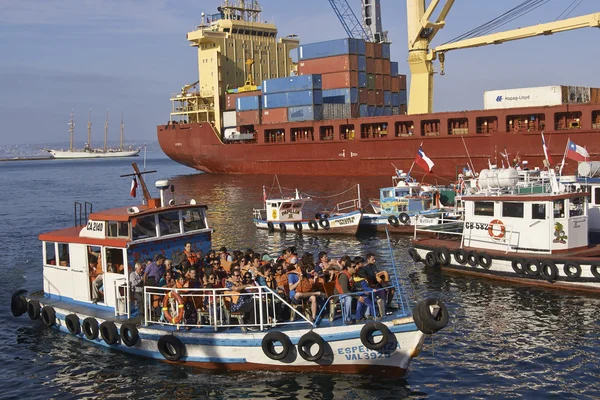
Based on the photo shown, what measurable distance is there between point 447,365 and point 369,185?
42.8 m

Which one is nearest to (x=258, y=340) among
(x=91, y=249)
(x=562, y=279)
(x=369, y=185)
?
(x=91, y=249)

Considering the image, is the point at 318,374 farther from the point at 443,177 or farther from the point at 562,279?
the point at 443,177

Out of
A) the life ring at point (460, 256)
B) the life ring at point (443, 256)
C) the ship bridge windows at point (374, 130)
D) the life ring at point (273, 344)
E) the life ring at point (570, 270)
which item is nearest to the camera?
the life ring at point (273, 344)

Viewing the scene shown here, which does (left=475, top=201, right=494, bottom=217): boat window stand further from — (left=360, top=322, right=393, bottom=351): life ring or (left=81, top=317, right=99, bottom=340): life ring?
(left=81, top=317, right=99, bottom=340): life ring

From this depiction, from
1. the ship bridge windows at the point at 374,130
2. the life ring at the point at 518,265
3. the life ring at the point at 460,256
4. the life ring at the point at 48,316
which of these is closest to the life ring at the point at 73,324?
the life ring at the point at 48,316

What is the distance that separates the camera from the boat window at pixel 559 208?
22.8 m

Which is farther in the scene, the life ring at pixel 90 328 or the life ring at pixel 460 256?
the life ring at pixel 460 256

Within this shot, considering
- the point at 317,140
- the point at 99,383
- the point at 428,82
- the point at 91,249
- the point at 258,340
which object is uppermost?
the point at 428,82

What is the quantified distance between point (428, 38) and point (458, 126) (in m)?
8.17

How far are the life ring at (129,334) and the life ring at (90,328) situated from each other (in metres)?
1.18

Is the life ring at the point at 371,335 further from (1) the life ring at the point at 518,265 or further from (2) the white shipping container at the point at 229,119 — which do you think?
(2) the white shipping container at the point at 229,119

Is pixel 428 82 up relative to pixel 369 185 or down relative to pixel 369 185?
up

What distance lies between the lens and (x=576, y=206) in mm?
23172

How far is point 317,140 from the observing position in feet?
226
